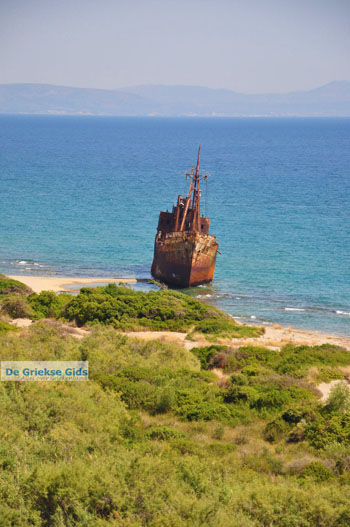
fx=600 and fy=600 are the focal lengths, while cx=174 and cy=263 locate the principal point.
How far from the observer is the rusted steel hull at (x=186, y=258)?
3525 cm

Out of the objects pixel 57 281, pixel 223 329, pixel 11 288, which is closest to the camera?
pixel 223 329

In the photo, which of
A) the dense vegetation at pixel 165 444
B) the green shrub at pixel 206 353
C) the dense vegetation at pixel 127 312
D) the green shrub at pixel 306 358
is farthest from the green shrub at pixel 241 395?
the dense vegetation at pixel 127 312

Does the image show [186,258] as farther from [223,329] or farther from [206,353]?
[206,353]

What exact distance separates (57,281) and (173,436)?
2416 cm

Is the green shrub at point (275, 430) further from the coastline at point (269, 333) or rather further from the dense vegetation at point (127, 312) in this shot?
the dense vegetation at point (127, 312)

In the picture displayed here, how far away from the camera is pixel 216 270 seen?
4034 centimetres

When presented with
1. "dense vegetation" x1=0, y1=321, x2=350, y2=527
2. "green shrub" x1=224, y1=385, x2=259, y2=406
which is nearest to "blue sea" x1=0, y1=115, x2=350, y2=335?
"dense vegetation" x1=0, y1=321, x2=350, y2=527

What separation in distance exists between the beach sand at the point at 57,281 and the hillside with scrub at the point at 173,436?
12.7m

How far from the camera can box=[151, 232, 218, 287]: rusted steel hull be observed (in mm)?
35250

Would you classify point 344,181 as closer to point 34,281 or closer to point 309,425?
point 34,281

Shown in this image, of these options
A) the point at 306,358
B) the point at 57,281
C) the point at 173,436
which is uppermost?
the point at 173,436

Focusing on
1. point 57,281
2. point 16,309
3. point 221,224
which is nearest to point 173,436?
point 16,309

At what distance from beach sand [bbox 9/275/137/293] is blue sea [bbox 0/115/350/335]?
1.63 metres

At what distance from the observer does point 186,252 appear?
3544cm
